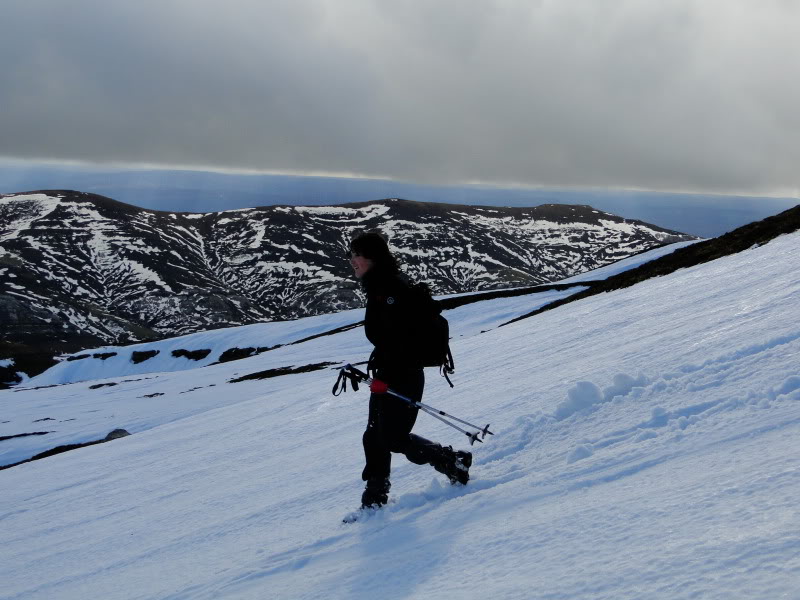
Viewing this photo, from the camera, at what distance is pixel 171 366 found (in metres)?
70.8

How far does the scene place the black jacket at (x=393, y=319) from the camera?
5238mm

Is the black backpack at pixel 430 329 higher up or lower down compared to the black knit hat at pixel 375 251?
lower down

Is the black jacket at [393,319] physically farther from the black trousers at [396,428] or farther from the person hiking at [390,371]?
the black trousers at [396,428]

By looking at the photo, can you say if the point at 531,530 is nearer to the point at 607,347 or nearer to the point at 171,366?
the point at 607,347

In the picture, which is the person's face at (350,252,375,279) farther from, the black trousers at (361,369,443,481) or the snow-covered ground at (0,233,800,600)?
the snow-covered ground at (0,233,800,600)

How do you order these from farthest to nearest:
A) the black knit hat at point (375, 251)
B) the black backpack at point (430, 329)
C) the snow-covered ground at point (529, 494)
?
the black knit hat at point (375, 251)
the black backpack at point (430, 329)
the snow-covered ground at point (529, 494)

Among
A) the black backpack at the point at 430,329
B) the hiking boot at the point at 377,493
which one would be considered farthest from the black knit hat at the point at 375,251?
the hiking boot at the point at 377,493

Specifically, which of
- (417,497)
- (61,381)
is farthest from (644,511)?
(61,381)

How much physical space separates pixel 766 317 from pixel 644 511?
4.78 m

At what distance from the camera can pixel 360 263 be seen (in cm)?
544

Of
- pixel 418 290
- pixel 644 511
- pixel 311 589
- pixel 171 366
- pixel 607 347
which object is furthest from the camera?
pixel 171 366

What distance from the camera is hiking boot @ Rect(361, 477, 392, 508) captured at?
17.8 feet

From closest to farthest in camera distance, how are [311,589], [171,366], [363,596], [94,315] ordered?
[363,596], [311,589], [171,366], [94,315]

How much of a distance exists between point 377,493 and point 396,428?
0.66 metres
